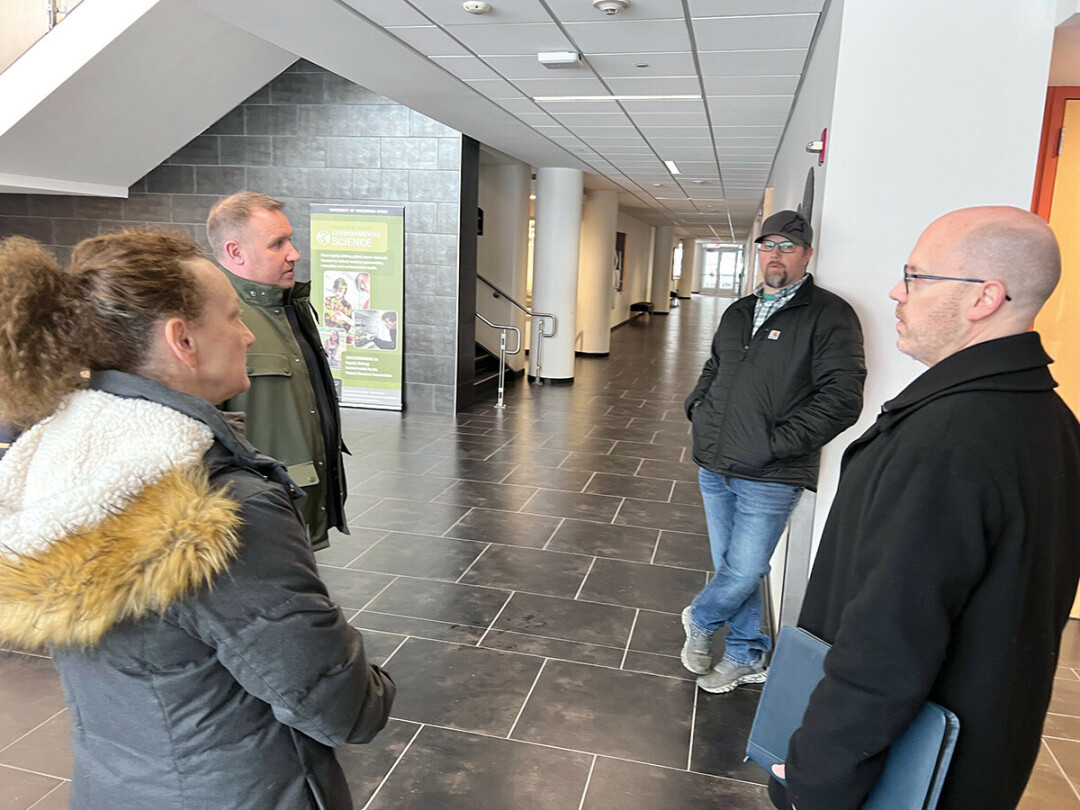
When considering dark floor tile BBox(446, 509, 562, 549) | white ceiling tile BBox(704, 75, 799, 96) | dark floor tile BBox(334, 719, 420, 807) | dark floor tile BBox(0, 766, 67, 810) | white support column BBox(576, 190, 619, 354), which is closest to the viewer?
dark floor tile BBox(0, 766, 67, 810)

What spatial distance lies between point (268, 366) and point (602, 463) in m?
4.08

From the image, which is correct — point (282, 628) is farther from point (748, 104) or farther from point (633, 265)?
point (633, 265)

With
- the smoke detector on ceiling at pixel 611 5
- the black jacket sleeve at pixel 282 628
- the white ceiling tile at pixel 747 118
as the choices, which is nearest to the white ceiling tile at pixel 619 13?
the smoke detector on ceiling at pixel 611 5

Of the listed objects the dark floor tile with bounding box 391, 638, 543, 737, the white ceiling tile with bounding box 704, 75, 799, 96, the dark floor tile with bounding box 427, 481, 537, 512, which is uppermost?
the white ceiling tile with bounding box 704, 75, 799, 96

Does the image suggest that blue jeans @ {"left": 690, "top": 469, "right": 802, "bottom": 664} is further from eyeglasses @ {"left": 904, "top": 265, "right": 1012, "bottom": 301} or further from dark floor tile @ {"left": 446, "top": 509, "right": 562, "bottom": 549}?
dark floor tile @ {"left": 446, "top": 509, "right": 562, "bottom": 549}

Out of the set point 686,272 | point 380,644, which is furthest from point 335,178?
point 686,272

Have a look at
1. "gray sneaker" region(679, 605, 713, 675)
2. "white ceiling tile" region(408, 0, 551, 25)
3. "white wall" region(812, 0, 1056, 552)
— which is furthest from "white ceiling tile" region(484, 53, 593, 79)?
"gray sneaker" region(679, 605, 713, 675)

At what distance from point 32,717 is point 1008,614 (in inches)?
111

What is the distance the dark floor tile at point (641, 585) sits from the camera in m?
3.55

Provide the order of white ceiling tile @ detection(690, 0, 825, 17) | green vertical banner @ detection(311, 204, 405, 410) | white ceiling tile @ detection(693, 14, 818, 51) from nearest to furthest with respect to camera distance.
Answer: white ceiling tile @ detection(690, 0, 825, 17) < white ceiling tile @ detection(693, 14, 818, 51) < green vertical banner @ detection(311, 204, 405, 410)

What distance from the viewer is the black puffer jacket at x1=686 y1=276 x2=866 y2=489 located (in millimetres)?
2412

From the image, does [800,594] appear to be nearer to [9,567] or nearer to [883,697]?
[883,697]

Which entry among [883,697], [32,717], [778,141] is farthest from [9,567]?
[778,141]

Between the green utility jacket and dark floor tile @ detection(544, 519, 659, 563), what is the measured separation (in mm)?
1922
